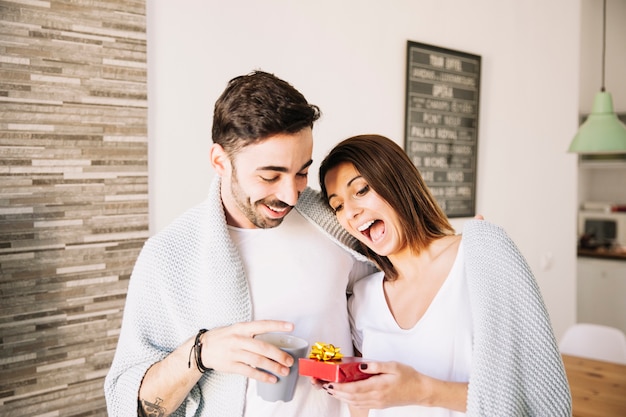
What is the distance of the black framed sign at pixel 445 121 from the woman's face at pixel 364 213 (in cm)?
152

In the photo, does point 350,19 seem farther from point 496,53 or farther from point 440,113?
point 496,53

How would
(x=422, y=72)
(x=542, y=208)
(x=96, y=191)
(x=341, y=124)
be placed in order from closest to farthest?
(x=96, y=191)
(x=341, y=124)
(x=422, y=72)
(x=542, y=208)

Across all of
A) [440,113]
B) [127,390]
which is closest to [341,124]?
[440,113]

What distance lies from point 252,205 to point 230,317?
248 mm

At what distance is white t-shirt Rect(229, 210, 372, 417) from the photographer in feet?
4.16

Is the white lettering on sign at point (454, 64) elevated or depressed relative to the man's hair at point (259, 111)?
elevated

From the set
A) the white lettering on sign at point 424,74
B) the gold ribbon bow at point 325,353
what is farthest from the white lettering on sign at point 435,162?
the gold ribbon bow at point 325,353

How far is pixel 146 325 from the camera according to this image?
1299mm

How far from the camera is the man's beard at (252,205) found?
4.00 feet

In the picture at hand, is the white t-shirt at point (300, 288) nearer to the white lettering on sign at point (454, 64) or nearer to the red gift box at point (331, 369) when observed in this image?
the red gift box at point (331, 369)

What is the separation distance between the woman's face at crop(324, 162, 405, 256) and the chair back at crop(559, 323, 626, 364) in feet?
6.46

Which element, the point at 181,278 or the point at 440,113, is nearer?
the point at 181,278

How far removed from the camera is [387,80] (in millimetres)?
2695

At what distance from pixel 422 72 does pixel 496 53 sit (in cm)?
71
